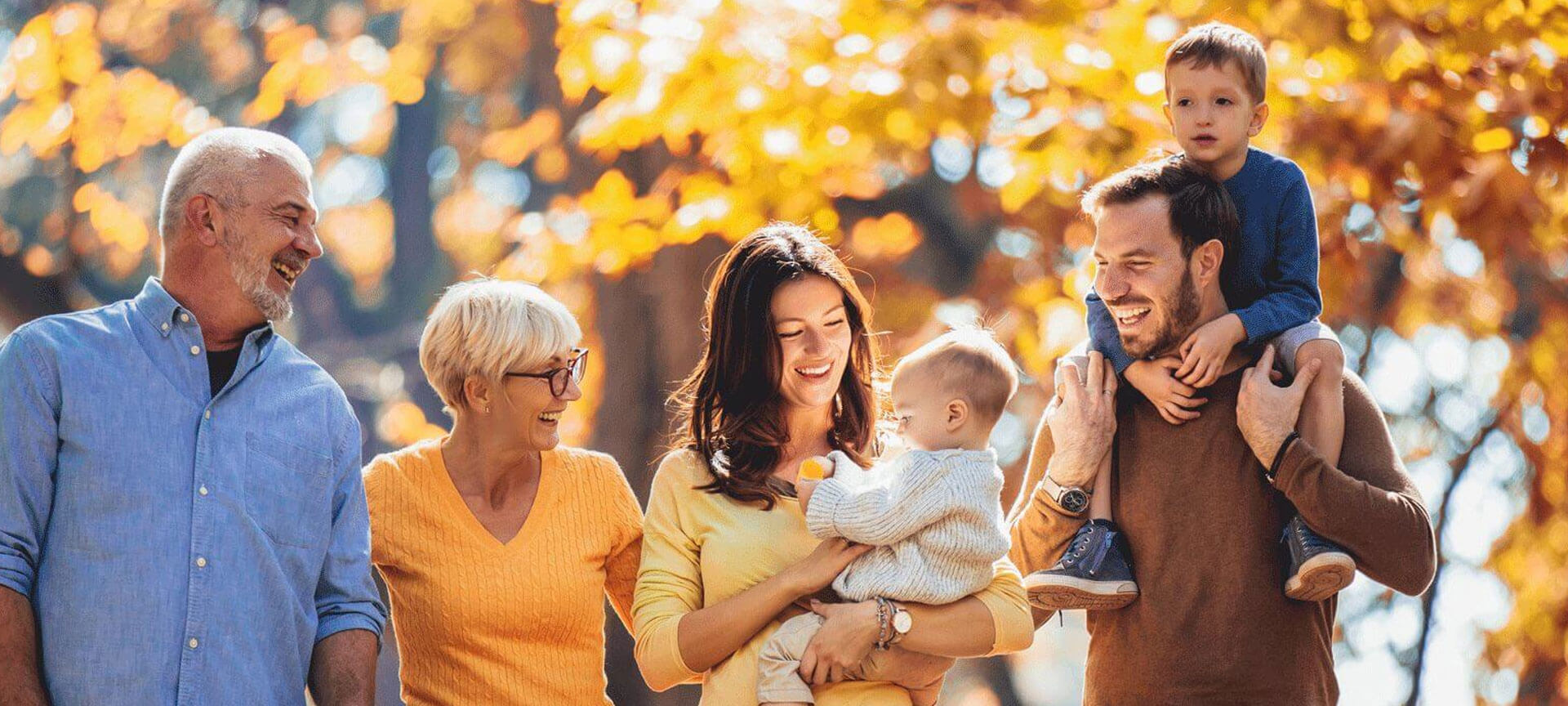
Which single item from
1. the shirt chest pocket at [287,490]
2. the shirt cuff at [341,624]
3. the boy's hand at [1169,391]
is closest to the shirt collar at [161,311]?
the shirt chest pocket at [287,490]

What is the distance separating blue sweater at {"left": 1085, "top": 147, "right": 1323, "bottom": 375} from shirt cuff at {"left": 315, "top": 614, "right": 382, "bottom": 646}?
165 centimetres

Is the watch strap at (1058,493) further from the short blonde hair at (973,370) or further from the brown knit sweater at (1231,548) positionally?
the short blonde hair at (973,370)

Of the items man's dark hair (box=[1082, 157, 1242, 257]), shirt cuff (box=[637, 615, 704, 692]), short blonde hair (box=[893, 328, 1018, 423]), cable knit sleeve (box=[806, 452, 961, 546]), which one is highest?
man's dark hair (box=[1082, 157, 1242, 257])

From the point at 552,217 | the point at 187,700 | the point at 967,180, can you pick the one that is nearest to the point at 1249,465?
the point at 187,700

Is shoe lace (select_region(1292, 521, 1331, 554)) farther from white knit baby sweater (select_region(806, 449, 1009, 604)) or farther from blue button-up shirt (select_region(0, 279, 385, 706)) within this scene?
blue button-up shirt (select_region(0, 279, 385, 706))

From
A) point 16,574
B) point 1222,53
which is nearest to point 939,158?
point 1222,53

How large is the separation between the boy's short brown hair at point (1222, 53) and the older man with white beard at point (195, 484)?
1831 millimetres

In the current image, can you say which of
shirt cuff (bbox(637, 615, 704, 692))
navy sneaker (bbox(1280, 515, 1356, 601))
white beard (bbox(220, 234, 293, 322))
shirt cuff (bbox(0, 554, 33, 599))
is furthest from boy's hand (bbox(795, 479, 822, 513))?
shirt cuff (bbox(0, 554, 33, 599))

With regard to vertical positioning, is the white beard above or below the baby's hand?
above

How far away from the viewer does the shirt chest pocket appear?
3.26 metres

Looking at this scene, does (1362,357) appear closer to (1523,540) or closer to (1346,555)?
(1523,540)

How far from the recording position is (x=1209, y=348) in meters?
3.25

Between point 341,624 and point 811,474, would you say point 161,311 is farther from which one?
point 811,474

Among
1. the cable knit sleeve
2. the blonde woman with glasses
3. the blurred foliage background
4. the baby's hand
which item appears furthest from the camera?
the blurred foliage background
